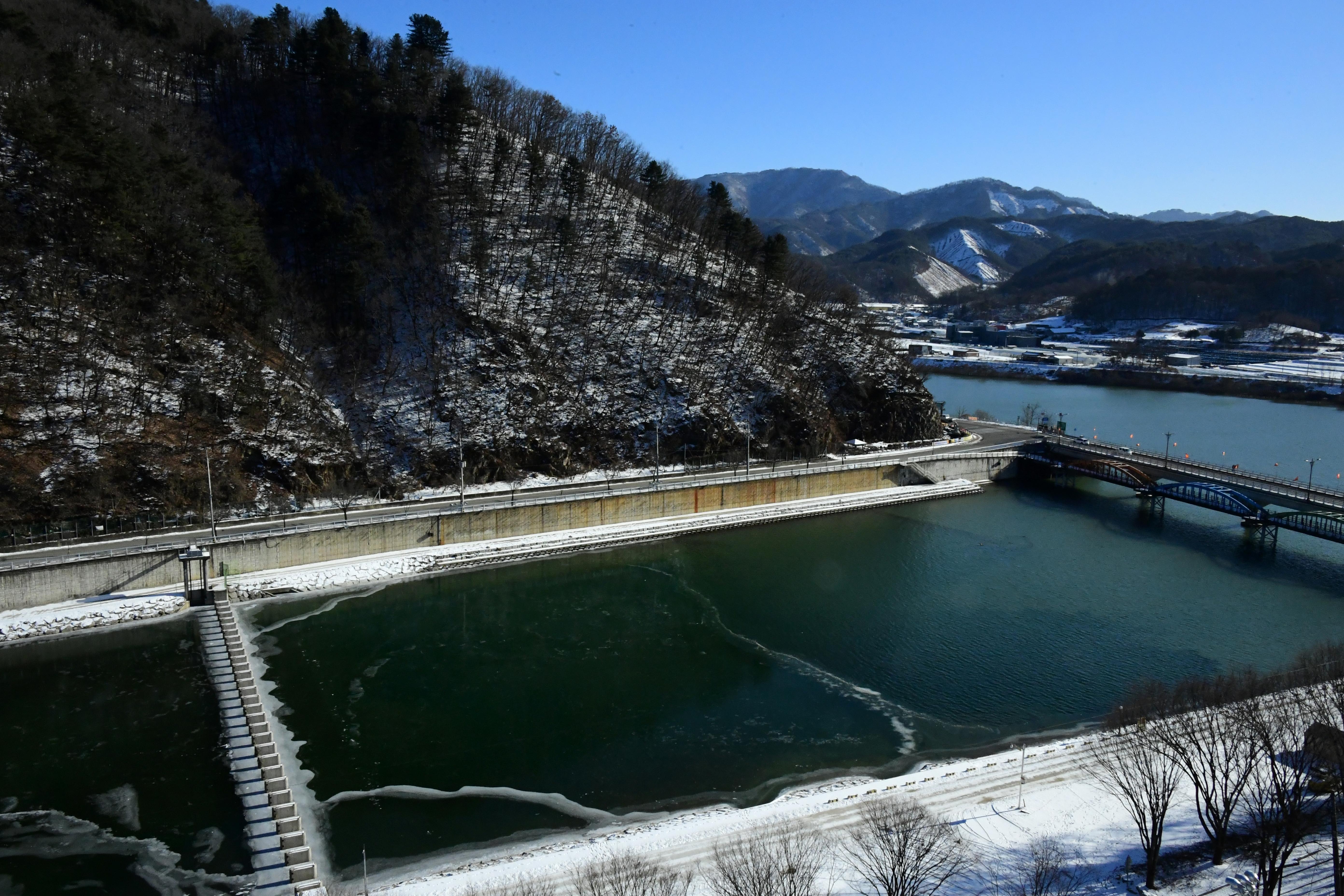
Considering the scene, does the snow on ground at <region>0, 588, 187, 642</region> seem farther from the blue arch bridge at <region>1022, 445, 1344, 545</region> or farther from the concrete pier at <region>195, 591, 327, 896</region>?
the blue arch bridge at <region>1022, 445, 1344, 545</region>

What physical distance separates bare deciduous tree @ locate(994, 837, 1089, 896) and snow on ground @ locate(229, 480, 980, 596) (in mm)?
23368

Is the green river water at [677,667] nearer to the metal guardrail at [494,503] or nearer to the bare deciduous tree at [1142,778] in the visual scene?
the metal guardrail at [494,503]

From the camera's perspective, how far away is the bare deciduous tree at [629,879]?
13.9 meters

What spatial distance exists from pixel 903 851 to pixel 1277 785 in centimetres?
633

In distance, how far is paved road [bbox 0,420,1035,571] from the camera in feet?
99.4

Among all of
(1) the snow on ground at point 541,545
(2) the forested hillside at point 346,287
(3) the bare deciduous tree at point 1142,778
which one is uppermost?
(2) the forested hillside at point 346,287

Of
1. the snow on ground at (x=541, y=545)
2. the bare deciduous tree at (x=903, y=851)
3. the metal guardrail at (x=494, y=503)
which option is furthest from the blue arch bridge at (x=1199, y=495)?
the bare deciduous tree at (x=903, y=851)

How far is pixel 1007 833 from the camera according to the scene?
1702 centimetres

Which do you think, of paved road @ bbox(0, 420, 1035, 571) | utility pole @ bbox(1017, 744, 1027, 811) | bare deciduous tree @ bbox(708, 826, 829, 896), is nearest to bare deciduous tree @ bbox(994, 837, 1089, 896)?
utility pole @ bbox(1017, 744, 1027, 811)

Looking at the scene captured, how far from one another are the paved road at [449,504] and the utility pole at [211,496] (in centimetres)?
15

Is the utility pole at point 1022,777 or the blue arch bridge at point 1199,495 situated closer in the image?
the utility pole at point 1022,777

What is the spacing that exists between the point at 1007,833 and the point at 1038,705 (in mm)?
7005

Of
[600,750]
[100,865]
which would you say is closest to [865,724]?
[600,750]

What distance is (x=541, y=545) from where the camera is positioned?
119 ft
